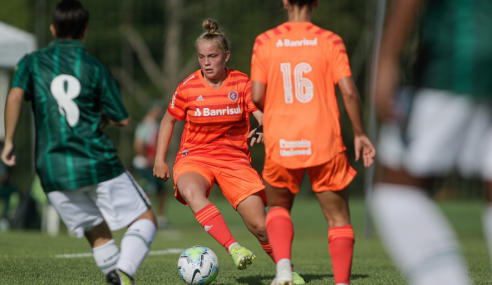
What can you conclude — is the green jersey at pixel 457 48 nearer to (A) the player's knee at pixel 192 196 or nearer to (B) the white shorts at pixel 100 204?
(B) the white shorts at pixel 100 204

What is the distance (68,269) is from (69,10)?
2.51 meters

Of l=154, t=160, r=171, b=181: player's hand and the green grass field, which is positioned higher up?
l=154, t=160, r=171, b=181: player's hand

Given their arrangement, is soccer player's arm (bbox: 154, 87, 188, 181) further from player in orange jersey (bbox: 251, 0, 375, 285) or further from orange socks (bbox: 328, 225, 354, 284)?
orange socks (bbox: 328, 225, 354, 284)

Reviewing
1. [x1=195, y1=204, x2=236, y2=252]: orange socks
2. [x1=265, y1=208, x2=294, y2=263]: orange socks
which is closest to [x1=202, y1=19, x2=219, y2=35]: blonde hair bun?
[x1=195, y1=204, x2=236, y2=252]: orange socks

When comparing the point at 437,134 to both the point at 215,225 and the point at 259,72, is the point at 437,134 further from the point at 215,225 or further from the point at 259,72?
the point at 215,225

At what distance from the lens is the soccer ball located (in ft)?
18.2

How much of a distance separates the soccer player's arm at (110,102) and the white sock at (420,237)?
7.39 feet

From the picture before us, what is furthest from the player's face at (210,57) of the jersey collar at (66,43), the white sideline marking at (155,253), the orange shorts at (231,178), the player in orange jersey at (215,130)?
the white sideline marking at (155,253)

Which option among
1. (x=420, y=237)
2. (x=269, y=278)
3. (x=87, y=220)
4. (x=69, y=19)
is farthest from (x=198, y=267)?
(x=420, y=237)

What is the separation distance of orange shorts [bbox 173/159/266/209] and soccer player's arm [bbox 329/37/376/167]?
171cm

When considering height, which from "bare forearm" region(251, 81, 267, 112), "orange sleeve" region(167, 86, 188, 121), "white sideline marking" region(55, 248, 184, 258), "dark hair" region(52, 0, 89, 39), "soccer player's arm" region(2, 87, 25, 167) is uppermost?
"dark hair" region(52, 0, 89, 39)

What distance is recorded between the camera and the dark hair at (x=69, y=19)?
15.0 feet

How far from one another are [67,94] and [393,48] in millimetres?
2357

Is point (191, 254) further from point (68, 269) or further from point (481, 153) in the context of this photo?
point (481, 153)
